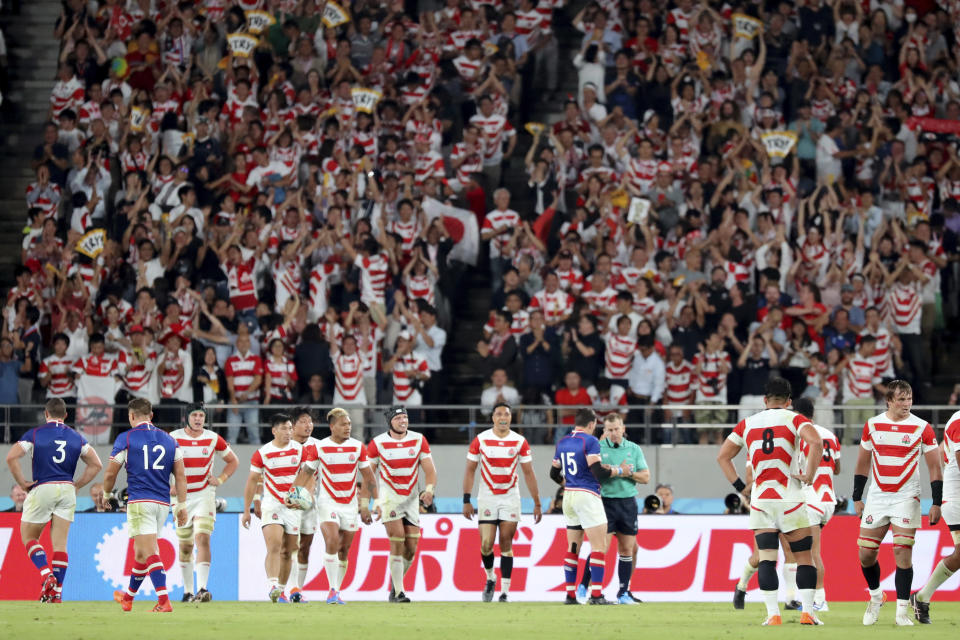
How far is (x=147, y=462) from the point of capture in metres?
16.5

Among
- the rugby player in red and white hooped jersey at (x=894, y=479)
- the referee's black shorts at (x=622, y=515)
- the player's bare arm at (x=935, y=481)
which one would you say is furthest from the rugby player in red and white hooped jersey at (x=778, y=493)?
the referee's black shorts at (x=622, y=515)

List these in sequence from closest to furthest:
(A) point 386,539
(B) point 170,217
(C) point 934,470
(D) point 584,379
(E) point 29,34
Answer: (C) point 934,470 → (A) point 386,539 → (D) point 584,379 → (B) point 170,217 → (E) point 29,34

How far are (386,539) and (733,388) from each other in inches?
233

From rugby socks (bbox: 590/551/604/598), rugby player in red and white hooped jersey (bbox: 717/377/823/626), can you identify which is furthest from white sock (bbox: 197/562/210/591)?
rugby player in red and white hooped jersey (bbox: 717/377/823/626)

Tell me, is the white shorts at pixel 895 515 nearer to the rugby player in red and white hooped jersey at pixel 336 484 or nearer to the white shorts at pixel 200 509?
the rugby player in red and white hooped jersey at pixel 336 484

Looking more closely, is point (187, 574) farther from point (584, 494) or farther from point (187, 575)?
point (584, 494)

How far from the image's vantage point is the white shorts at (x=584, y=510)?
17969 mm

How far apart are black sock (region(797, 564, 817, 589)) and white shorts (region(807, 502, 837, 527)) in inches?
109

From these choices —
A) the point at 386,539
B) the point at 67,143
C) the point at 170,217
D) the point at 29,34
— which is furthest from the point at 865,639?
the point at 29,34

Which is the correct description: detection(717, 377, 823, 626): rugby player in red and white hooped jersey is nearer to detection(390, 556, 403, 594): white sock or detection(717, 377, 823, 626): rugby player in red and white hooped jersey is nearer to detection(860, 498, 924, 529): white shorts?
detection(860, 498, 924, 529): white shorts

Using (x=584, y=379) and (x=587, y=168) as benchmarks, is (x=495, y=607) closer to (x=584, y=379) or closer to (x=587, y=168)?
(x=584, y=379)

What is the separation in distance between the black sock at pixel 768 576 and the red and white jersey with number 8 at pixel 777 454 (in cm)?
Answer: 60

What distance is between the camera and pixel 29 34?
3050cm

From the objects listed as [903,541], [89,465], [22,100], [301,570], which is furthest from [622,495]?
[22,100]
